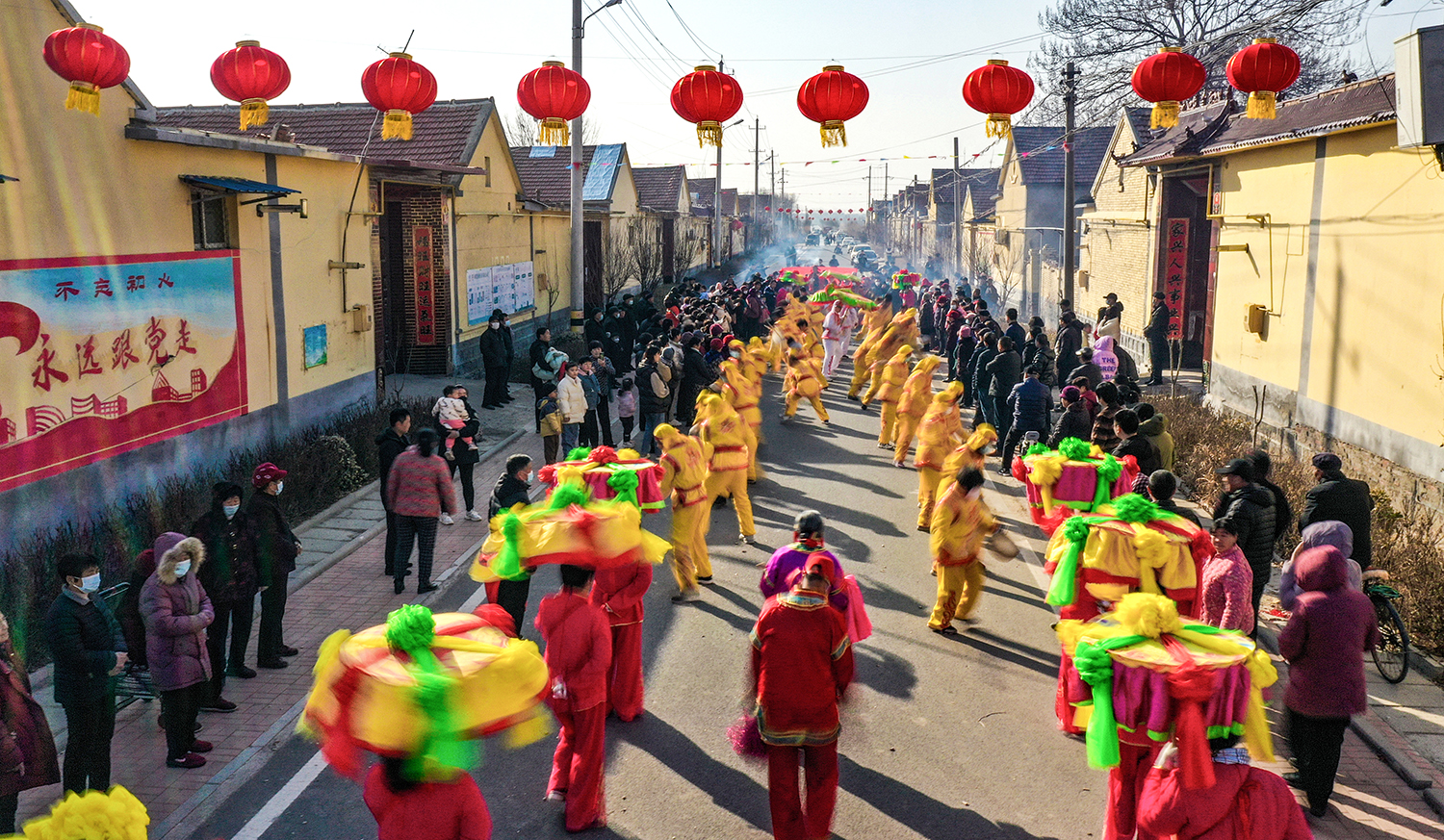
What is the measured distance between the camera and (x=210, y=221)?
13102 mm

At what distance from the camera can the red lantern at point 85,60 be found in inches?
359

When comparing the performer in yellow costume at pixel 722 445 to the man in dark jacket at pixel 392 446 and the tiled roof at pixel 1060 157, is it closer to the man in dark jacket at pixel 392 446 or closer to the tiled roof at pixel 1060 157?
the man in dark jacket at pixel 392 446

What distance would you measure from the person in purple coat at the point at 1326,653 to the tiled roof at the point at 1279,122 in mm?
8925

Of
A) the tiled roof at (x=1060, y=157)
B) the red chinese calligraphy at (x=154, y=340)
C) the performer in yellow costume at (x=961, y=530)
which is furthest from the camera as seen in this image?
the tiled roof at (x=1060, y=157)

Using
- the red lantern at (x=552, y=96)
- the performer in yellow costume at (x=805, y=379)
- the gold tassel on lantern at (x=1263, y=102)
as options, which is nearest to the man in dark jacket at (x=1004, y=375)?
the performer in yellow costume at (x=805, y=379)

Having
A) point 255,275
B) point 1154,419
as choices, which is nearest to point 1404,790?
point 1154,419

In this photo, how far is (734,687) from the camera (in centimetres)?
786

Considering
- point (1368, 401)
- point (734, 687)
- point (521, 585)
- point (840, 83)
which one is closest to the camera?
point (734, 687)

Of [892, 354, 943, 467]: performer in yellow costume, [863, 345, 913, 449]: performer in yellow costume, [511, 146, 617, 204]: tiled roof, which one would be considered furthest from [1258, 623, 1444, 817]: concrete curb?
[511, 146, 617, 204]: tiled roof

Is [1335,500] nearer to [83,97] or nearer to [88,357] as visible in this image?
[83,97]

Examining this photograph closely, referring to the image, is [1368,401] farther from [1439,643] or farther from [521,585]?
[521,585]

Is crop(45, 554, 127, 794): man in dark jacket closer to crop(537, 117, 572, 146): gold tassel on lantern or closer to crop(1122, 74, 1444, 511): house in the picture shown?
crop(537, 117, 572, 146): gold tassel on lantern

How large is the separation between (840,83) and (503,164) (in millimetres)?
16769

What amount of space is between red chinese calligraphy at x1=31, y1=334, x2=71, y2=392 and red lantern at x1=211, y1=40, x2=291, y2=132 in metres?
2.75
